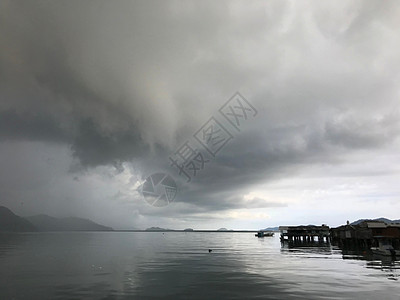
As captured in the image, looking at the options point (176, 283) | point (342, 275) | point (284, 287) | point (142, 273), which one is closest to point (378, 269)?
point (342, 275)

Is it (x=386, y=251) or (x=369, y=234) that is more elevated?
(x=369, y=234)

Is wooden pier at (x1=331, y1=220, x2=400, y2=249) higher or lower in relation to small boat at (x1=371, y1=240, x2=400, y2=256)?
higher

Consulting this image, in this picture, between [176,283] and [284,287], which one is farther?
[176,283]

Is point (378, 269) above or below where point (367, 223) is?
below

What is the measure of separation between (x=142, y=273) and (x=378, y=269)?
124ft

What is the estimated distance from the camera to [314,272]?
41688 mm

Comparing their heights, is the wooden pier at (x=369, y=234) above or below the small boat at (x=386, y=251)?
above

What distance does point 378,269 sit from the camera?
4391cm

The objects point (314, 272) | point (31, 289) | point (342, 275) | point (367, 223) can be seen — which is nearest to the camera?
point (31, 289)

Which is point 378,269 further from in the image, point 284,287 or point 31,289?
point 31,289

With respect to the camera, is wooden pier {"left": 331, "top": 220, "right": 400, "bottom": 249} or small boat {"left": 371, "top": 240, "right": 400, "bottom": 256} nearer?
small boat {"left": 371, "top": 240, "right": 400, "bottom": 256}

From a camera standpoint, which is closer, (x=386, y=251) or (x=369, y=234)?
(x=386, y=251)

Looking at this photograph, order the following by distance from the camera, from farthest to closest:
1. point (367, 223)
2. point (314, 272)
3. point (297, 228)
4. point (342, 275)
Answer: point (297, 228) → point (367, 223) → point (314, 272) → point (342, 275)

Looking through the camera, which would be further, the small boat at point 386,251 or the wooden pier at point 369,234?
the wooden pier at point 369,234
